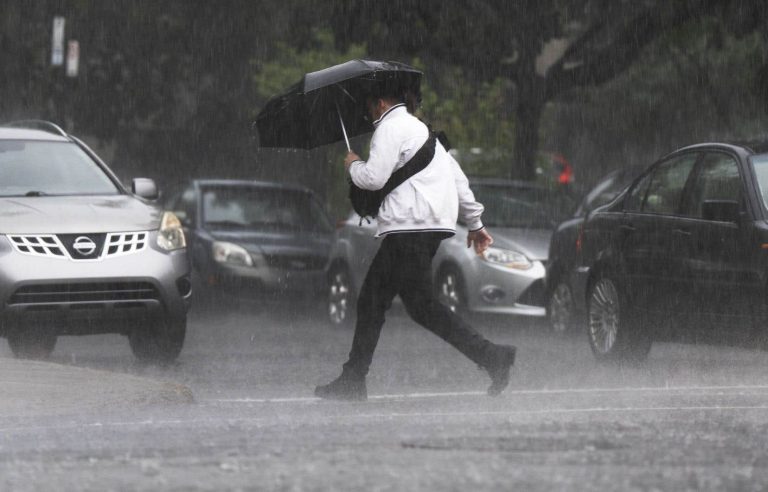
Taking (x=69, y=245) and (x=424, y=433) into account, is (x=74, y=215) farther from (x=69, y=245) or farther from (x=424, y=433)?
(x=424, y=433)

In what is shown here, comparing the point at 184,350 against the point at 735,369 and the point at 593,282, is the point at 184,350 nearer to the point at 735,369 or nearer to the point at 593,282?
the point at 593,282

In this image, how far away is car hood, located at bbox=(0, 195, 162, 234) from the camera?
39.0ft

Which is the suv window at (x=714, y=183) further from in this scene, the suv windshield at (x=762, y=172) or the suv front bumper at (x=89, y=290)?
the suv front bumper at (x=89, y=290)

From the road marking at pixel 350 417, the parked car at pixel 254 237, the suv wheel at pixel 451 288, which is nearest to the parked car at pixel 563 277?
the suv wheel at pixel 451 288

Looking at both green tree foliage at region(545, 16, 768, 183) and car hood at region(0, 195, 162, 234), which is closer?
car hood at region(0, 195, 162, 234)

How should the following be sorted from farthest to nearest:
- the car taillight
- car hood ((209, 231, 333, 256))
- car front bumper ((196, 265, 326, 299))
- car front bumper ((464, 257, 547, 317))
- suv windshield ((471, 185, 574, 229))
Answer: car hood ((209, 231, 333, 256))
car front bumper ((196, 265, 326, 299))
suv windshield ((471, 185, 574, 229))
car front bumper ((464, 257, 547, 317))
the car taillight

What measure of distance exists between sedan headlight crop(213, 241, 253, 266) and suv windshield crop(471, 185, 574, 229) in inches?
95.0

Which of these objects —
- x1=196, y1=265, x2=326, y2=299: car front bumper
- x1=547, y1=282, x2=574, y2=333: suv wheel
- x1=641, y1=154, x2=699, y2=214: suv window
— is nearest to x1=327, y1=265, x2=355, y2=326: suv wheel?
x1=196, y1=265, x2=326, y2=299: car front bumper

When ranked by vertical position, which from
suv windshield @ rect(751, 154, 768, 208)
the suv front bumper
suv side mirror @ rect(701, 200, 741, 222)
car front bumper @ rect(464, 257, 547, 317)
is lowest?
car front bumper @ rect(464, 257, 547, 317)

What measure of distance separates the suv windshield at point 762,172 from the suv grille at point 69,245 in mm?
4162

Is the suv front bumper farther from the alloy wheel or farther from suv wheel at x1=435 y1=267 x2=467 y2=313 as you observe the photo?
suv wheel at x1=435 y1=267 x2=467 y2=313

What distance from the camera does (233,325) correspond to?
16703 millimetres

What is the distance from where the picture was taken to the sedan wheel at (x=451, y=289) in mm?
15953

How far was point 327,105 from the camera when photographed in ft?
34.1
